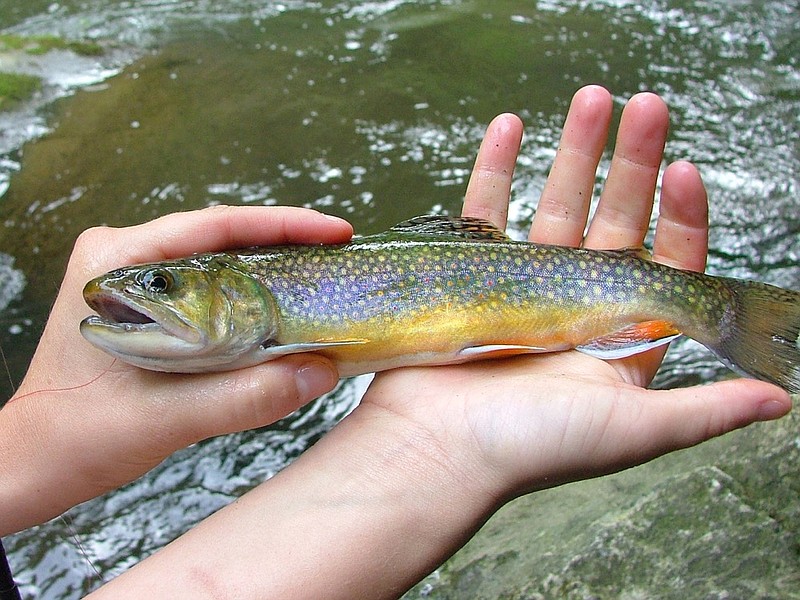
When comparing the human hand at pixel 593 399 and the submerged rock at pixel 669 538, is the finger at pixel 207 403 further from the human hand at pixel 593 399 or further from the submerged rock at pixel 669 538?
the submerged rock at pixel 669 538

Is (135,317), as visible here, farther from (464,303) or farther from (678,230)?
(678,230)

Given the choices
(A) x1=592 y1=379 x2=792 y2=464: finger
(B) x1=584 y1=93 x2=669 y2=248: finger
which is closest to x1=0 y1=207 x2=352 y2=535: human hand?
(A) x1=592 y1=379 x2=792 y2=464: finger

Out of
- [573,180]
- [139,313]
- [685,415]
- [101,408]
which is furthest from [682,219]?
[101,408]

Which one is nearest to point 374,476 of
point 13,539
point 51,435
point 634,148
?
point 51,435

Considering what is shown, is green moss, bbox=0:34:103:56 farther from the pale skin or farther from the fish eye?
the fish eye

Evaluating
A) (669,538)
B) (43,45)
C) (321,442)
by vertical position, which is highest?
(43,45)

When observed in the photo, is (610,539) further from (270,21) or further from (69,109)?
(270,21)
